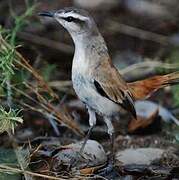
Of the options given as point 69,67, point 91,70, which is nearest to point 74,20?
point 91,70

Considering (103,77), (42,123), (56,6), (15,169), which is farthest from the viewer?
(56,6)

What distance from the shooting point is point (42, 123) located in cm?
561

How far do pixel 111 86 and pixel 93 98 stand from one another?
15 cm

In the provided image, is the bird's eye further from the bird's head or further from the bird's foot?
the bird's foot

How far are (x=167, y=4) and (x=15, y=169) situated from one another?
4.20 meters

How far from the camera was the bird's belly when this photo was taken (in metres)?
4.30

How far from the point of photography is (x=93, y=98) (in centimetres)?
435

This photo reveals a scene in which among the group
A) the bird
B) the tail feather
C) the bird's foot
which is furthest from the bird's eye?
the bird's foot

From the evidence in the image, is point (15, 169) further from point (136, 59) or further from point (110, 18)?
point (110, 18)

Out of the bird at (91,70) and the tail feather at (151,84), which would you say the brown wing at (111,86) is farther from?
the tail feather at (151,84)

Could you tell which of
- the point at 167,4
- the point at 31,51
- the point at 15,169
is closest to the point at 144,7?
the point at 167,4

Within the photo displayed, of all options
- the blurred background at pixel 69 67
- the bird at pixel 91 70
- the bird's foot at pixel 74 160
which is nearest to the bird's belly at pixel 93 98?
the bird at pixel 91 70

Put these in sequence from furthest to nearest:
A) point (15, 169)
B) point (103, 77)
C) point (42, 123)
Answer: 1. point (42, 123)
2. point (103, 77)
3. point (15, 169)

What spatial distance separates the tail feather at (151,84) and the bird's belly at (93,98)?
388 mm
